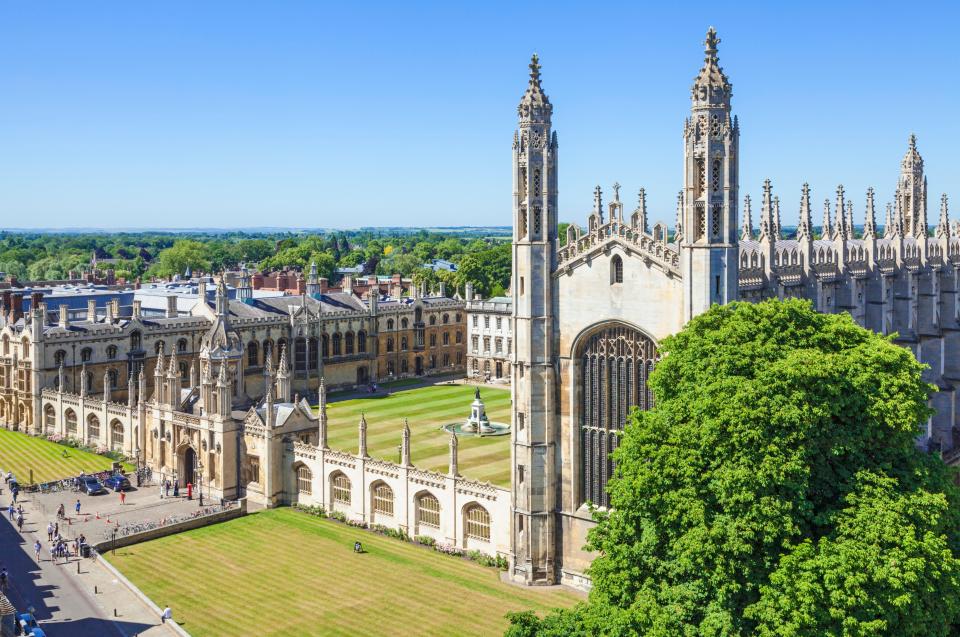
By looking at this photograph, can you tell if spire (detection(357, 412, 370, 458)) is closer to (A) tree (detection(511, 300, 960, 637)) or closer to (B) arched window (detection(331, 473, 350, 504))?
(B) arched window (detection(331, 473, 350, 504))

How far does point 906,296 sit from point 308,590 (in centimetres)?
3593

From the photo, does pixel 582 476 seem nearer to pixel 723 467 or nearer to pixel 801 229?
pixel 723 467

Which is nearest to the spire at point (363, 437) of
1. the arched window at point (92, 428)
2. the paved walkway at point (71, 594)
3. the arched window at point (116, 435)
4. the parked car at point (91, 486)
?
the paved walkway at point (71, 594)

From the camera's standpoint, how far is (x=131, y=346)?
76.6m

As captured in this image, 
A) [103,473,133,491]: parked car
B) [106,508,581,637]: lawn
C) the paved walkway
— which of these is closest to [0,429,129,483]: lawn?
[103,473,133,491]: parked car

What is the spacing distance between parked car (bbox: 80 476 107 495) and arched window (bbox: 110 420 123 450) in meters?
8.26

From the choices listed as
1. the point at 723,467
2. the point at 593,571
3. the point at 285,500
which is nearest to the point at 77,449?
the point at 285,500

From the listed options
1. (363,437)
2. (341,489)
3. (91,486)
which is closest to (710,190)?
(363,437)

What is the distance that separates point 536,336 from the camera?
38469 mm

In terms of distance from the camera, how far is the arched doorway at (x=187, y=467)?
5569 centimetres

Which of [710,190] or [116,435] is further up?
[710,190]

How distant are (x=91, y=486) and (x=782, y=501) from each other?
42.4 metres

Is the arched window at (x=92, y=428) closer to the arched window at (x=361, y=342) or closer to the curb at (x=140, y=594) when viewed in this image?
the curb at (x=140, y=594)

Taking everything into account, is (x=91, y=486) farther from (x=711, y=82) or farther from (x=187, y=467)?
(x=711, y=82)
